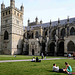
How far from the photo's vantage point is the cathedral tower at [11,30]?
49781 mm

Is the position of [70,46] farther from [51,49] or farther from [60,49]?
[51,49]

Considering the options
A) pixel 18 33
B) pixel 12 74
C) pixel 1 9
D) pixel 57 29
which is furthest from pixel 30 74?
pixel 1 9

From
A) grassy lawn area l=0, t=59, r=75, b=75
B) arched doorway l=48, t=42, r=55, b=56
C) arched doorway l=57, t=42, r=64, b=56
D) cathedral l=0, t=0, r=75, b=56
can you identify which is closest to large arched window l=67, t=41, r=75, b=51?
cathedral l=0, t=0, r=75, b=56

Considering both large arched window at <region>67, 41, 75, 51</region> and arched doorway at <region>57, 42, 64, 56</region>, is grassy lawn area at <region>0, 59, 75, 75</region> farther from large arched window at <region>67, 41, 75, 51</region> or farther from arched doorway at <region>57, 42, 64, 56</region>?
arched doorway at <region>57, 42, 64, 56</region>

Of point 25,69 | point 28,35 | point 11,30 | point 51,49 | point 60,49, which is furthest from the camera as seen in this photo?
point 28,35

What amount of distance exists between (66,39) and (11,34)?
24501mm

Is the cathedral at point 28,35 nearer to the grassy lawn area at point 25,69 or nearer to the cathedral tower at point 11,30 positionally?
the cathedral tower at point 11,30

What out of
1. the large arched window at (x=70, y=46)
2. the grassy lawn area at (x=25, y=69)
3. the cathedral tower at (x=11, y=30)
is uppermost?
the cathedral tower at (x=11, y=30)

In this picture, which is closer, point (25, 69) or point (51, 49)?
point (25, 69)

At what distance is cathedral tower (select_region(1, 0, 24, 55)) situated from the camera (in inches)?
1960

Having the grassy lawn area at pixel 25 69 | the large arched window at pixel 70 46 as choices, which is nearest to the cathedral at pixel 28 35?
the large arched window at pixel 70 46

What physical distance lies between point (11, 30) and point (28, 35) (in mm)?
11200

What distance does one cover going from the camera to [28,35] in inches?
2288

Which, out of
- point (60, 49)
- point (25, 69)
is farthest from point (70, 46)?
point (25, 69)
